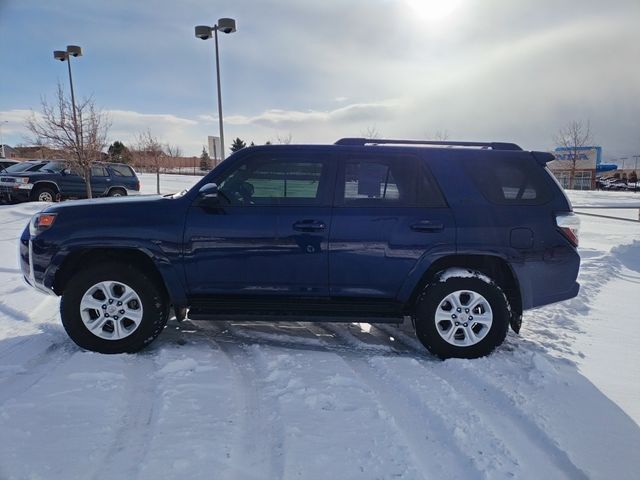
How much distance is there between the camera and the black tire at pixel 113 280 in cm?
358

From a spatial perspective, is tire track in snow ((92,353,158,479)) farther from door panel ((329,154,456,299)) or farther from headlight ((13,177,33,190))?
headlight ((13,177,33,190))

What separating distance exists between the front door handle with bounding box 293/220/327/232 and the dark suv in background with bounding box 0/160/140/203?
13455mm

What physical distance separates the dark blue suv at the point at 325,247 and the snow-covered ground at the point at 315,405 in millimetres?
367

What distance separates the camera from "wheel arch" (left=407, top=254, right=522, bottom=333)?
12.2 feet

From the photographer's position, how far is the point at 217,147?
50.7 ft

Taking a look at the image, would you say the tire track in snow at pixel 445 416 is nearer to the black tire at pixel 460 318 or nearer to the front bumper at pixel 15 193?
the black tire at pixel 460 318

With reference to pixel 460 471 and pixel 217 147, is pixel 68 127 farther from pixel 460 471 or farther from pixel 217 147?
pixel 460 471

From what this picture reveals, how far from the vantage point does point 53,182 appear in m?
15.3

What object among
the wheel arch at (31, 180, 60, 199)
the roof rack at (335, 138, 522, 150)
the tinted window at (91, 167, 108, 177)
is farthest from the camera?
the tinted window at (91, 167, 108, 177)

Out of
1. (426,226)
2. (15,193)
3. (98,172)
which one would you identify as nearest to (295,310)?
(426,226)

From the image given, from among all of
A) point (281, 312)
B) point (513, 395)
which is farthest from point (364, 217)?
point (513, 395)

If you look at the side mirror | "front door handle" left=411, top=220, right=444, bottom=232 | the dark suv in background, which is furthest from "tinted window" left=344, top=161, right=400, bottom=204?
the dark suv in background

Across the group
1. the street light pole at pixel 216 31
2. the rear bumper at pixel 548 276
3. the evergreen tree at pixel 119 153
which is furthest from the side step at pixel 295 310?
the evergreen tree at pixel 119 153

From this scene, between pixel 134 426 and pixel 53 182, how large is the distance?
1565 centimetres
